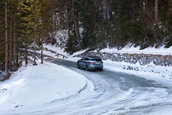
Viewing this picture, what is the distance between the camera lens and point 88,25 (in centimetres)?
3731

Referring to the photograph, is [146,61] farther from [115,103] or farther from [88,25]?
[88,25]

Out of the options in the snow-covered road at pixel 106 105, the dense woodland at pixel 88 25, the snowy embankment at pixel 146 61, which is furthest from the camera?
the dense woodland at pixel 88 25

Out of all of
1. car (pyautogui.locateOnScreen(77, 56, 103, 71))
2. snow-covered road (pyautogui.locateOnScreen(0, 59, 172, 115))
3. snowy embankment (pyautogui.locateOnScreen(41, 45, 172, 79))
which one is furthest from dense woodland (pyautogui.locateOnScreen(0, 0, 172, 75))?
snow-covered road (pyautogui.locateOnScreen(0, 59, 172, 115))

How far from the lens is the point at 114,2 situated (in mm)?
31953

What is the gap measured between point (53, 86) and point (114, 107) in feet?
13.8

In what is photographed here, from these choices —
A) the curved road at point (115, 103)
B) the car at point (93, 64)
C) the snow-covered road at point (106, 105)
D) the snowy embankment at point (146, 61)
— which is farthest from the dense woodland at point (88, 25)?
the curved road at point (115, 103)

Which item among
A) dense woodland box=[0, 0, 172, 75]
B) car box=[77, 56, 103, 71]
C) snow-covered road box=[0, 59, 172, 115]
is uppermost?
dense woodland box=[0, 0, 172, 75]

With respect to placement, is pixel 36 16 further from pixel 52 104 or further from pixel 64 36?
pixel 64 36

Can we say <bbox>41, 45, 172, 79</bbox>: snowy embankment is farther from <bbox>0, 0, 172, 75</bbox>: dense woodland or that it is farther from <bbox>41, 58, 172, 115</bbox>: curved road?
<bbox>41, 58, 172, 115</bbox>: curved road

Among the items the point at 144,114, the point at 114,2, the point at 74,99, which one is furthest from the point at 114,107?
the point at 114,2

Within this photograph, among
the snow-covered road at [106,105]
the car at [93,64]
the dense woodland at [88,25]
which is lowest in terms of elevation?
the snow-covered road at [106,105]

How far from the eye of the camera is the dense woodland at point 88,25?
18164 millimetres

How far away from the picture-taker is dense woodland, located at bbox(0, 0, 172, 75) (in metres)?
18.2

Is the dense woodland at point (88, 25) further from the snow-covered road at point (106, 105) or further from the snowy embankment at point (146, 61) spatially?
the snow-covered road at point (106, 105)
